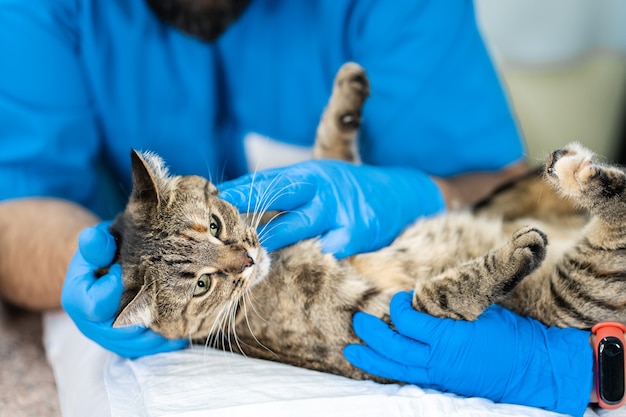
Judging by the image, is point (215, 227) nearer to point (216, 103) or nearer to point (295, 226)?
point (295, 226)

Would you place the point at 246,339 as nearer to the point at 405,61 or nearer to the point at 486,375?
the point at 486,375

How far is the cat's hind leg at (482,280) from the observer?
102 centimetres

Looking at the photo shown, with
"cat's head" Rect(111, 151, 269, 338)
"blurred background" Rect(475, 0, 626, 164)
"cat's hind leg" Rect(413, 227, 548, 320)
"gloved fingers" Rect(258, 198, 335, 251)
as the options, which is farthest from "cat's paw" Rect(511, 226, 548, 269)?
"blurred background" Rect(475, 0, 626, 164)

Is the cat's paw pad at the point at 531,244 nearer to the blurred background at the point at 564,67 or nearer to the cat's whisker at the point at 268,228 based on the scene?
the cat's whisker at the point at 268,228

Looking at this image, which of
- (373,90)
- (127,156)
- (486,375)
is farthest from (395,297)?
(127,156)

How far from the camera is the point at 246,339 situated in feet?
3.96

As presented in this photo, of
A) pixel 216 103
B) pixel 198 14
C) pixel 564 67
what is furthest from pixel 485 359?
pixel 564 67

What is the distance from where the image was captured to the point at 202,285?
1101 mm

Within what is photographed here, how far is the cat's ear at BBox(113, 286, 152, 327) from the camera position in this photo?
38.0 inches

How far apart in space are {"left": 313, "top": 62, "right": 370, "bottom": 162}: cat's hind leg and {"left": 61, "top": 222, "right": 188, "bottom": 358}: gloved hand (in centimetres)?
63

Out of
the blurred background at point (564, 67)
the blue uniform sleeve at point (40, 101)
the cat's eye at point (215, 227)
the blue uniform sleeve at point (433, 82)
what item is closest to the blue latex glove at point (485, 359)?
the cat's eye at point (215, 227)

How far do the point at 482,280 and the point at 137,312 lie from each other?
0.65m

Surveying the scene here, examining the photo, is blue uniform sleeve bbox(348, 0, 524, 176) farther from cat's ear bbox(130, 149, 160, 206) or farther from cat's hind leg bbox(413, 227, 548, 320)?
cat's ear bbox(130, 149, 160, 206)

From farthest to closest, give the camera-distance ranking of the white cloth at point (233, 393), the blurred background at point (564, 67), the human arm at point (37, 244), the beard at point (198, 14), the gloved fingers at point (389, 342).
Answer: the blurred background at point (564, 67) → the beard at point (198, 14) → the human arm at point (37, 244) → the gloved fingers at point (389, 342) → the white cloth at point (233, 393)
